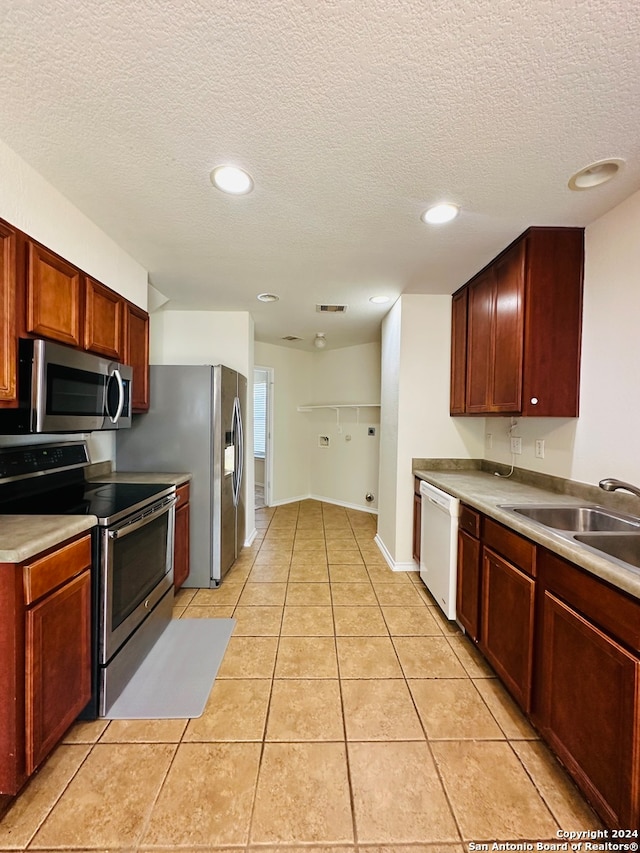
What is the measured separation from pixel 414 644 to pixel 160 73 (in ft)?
9.29

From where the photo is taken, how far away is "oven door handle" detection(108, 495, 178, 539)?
1557mm

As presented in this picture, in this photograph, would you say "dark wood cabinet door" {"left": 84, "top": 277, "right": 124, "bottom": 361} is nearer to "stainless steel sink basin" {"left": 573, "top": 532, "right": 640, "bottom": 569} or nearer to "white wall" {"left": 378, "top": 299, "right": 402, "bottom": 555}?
"white wall" {"left": 378, "top": 299, "right": 402, "bottom": 555}

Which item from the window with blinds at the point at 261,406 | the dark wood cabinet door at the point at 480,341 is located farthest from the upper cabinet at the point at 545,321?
the window with blinds at the point at 261,406

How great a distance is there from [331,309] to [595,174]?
7.37ft

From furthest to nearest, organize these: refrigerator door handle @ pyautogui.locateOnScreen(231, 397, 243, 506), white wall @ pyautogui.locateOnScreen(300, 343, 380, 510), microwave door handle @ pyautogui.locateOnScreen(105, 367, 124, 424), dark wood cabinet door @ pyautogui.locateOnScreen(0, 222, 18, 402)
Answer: white wall @ pyautogui.locateOnScreen(300, 343, 380, 510) < refrigerator door handle @ pyautogui.locateOnScreen(231, 397, 243, 506) < microwave door handle @ pyautogui.locateOnScreen(105, 367, 124, 424) < dark wood cabinet door @ pyautogui.locateOnScreen(0, 222, 18, 402)

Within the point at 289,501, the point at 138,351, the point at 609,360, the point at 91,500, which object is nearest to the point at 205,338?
the point at 138,351

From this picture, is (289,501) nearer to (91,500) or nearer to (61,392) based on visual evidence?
(91,500)

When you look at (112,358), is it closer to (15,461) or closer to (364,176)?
(15,461)

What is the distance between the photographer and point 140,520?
69.1 inches

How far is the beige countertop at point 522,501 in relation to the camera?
3.50ft

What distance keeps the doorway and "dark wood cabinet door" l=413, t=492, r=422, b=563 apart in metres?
2.61

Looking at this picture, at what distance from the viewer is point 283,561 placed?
10.7 feet

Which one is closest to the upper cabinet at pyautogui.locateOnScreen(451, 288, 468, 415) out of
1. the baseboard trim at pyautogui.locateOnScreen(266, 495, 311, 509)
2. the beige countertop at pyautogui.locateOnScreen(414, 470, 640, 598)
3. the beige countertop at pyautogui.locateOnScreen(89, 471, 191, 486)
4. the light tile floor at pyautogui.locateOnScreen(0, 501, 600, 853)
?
the beige countertop at pyautogui.locateOnScreen(414, 470, 640, 598)

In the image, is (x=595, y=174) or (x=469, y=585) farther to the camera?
(x=469, y=585)
